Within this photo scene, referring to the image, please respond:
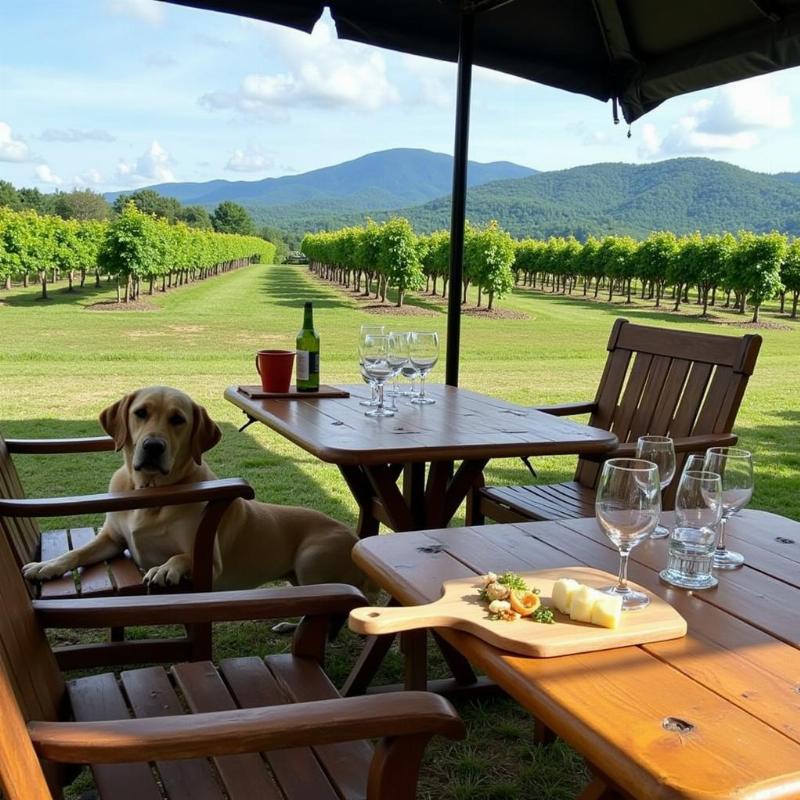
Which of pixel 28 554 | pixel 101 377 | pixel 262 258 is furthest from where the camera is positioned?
pixel 262 258

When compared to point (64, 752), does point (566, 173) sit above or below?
above

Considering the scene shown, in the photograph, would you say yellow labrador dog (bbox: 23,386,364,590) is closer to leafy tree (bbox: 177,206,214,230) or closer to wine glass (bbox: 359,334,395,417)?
Result: wine glass (bbox: 359,334,395,417)

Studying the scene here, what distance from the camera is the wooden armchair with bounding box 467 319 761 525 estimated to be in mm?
3600

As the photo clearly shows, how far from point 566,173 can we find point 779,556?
127 meters

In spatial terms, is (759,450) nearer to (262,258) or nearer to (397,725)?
(397,725)

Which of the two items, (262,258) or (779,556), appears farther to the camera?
(262,258)

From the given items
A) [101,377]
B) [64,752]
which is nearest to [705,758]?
[64,752]

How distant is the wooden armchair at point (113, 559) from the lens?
2592 millimetres

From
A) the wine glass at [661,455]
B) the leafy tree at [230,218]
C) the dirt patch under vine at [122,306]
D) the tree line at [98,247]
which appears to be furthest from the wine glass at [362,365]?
the leafy tree at [230,218]

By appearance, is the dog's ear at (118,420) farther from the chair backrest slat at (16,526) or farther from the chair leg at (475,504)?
the chair leg at (475,504)

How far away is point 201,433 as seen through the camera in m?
3.18

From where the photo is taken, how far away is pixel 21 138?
352 feet

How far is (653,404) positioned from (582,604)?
2.87 meters

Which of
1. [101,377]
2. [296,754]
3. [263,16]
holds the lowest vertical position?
[101,377]
